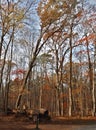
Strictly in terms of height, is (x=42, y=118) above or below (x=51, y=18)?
below

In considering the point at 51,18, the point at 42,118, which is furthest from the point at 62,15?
the point at 42,118

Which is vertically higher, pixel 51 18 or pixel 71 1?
pixel 71 1

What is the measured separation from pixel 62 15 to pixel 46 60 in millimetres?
20687

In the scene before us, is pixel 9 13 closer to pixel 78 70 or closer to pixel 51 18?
pixel 51 18

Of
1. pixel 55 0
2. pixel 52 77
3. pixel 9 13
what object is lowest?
→ pixel 52 77

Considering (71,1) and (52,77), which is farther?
(52,77)

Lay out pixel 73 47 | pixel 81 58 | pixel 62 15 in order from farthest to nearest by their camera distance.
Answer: pixel 81 58 < pixel 73 47 < pixel 62 15

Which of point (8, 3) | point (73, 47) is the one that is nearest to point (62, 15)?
point (8, 3)

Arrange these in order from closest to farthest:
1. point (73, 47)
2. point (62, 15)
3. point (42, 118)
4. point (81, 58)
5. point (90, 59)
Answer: point (42, 118) → point (62, 15) → point (73, 47) → point (90, 59) → point (81, 58)

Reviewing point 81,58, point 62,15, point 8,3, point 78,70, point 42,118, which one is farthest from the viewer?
point 78,70

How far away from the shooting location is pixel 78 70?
52.4 meters

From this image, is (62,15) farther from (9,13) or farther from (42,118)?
(42,118)

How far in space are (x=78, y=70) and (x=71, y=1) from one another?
89.6 feet

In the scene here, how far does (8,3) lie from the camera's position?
78.9ft
